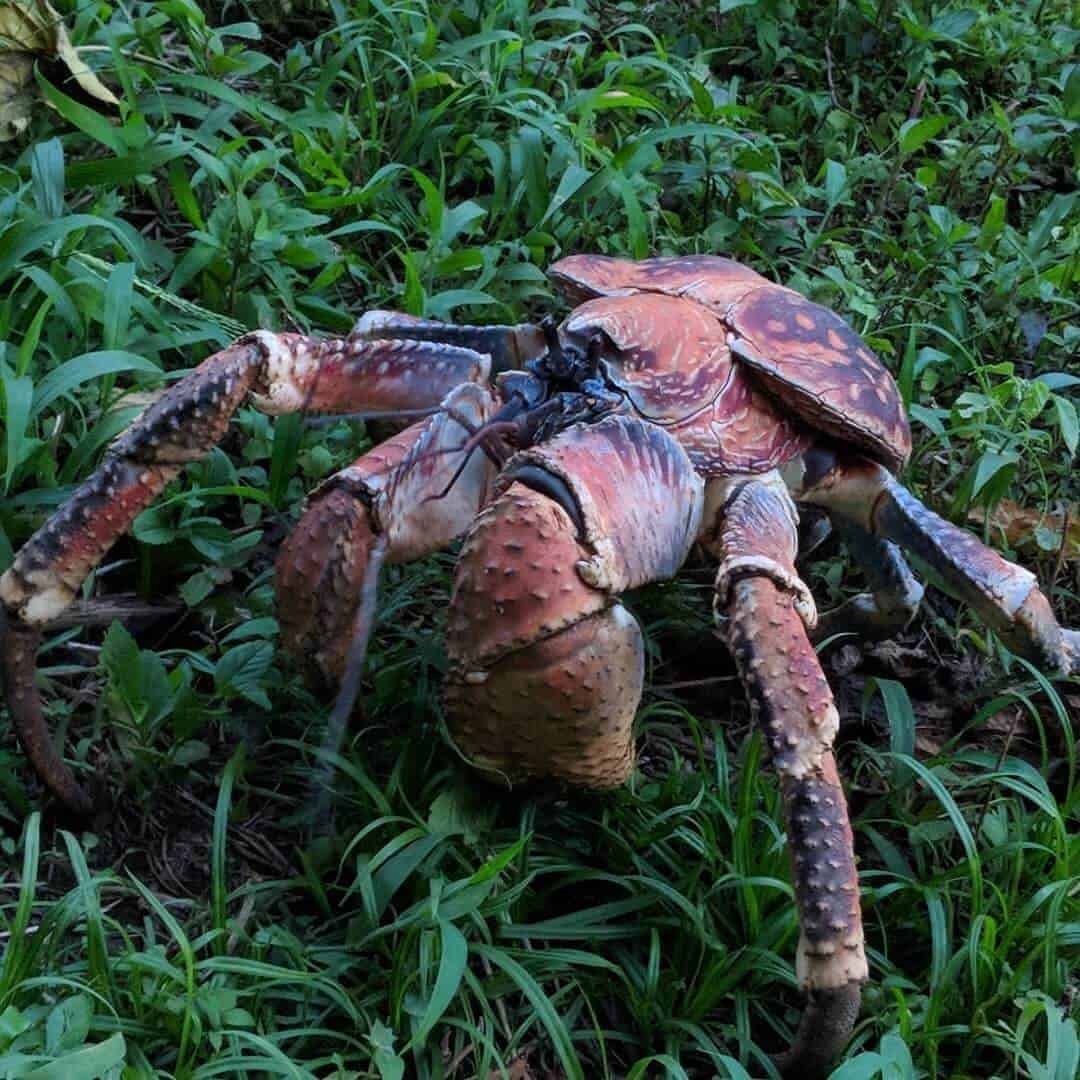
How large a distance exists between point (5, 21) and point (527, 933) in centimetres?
245

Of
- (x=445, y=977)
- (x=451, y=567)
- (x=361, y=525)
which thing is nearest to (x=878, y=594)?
(x=451, y=567)

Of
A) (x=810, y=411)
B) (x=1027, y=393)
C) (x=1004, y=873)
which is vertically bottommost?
(x=1004, y=873)

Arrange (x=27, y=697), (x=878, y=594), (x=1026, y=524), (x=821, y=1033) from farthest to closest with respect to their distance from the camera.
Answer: (x=1026, y=524) → (x=878, y=594) → (x=27, y=697) → (x=821, y=1033)

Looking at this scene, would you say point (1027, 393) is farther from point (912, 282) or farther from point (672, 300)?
point (672, 300)

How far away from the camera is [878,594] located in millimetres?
2791

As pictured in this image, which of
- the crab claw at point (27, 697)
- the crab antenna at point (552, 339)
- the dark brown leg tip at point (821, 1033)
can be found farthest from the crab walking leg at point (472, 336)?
the dark brown leg tip at point (821, 1033)

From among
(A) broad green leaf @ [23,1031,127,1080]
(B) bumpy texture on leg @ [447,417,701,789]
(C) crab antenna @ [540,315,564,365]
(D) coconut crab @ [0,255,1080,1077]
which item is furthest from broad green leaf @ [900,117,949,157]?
(A) broad green leaf @ [23,1031,127,1080]

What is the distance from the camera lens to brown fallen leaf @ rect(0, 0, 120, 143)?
322cm

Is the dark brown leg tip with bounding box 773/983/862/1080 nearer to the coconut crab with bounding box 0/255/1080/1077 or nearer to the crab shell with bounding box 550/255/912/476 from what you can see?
the coconut crab with bounding box 0/255/1080/1077

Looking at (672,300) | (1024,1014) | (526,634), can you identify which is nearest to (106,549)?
(526,634)

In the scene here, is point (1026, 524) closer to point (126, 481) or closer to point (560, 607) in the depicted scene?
point (560, 607)

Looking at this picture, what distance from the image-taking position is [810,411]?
2.47 metres

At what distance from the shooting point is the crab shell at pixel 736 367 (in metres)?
2.37

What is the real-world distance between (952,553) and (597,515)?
2.68 ft
